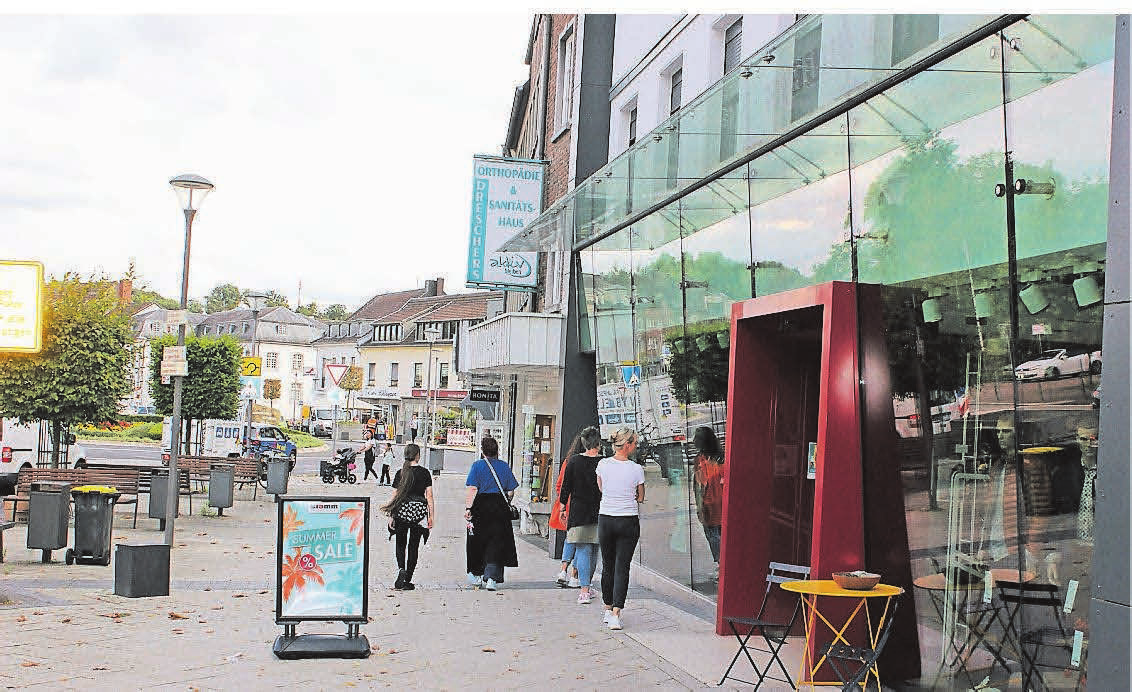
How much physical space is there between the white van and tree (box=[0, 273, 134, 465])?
880 millimetres

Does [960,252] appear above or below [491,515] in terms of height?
above

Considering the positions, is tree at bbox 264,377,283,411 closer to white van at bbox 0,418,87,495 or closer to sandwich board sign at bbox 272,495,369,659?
white van at bbox 0,418,87,495

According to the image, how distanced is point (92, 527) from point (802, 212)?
9434mm

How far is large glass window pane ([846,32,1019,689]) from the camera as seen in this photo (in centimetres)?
690

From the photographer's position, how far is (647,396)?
14.8 metres

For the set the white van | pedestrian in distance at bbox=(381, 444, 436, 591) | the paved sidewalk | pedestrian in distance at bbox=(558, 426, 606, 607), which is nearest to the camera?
the paved sidewalk

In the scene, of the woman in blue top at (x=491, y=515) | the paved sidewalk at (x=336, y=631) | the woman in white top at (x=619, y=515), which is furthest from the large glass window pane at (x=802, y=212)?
the woman in blue top at (x=491, y=515)

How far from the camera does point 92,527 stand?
555 inches

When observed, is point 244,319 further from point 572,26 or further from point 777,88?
point 777,88

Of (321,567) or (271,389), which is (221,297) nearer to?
(271,389)

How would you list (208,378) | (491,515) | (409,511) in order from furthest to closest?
(208,378), (491,515), (409,511)

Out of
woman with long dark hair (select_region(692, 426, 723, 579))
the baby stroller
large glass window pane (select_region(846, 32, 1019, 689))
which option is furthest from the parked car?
the baby stroller

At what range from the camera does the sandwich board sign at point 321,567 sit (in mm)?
9297

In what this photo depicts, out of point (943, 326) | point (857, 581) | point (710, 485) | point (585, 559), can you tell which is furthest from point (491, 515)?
point (943, 326)
